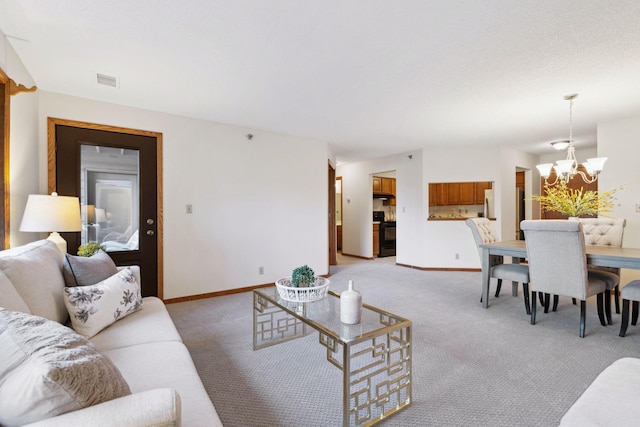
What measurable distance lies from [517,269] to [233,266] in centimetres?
336

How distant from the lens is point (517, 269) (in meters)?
3.31

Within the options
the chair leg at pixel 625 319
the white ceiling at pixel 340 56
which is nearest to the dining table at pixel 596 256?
the chair leg at pixel 625 319

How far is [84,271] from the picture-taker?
188 centimetres

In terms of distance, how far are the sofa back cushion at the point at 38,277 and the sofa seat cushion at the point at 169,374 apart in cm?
38

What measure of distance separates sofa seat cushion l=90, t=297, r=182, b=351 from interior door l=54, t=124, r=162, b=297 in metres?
1.77

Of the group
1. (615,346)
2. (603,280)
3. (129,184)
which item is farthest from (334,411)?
(129,184)

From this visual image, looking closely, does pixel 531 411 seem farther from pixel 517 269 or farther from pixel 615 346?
pixel 517 269

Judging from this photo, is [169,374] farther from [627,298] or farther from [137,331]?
[627,298]

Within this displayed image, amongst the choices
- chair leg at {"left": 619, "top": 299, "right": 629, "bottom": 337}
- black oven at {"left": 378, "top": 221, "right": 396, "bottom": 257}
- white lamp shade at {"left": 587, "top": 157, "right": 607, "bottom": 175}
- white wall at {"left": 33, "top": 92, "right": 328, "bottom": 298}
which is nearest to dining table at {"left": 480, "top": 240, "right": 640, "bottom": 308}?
chair leg at {"left": 619, "top": 299, "right": 629, "bottom": 337}

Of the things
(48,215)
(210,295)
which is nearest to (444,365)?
(210,295)

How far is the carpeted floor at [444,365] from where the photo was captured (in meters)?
1.69

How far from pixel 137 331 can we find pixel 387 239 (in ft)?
21.0

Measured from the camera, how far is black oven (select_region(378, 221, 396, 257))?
7.42m


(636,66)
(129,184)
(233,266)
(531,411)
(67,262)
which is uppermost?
(636,66)
